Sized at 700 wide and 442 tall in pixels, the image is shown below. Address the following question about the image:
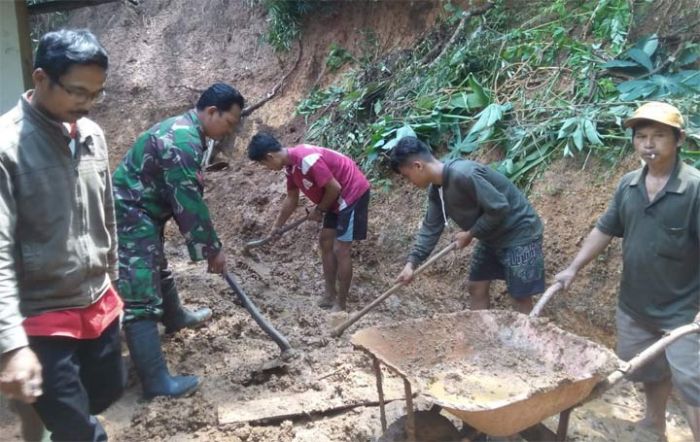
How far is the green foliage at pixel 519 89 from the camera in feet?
16.0

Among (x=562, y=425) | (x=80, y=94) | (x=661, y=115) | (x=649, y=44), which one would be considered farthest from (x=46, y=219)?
(x=649, y=44)

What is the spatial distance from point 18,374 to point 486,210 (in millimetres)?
2607

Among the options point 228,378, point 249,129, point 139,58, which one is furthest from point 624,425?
point 139,58

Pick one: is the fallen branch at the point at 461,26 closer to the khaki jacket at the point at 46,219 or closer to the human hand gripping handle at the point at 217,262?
the human hand gripping handle at the point at 217,262

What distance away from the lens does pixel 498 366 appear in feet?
9.66

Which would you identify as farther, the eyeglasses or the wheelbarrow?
the wheelbarrow

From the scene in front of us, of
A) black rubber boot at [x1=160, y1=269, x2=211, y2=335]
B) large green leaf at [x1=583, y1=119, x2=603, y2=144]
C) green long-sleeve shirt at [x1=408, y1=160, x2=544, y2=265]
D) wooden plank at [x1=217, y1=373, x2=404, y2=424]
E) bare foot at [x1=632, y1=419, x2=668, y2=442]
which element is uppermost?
large green leaf at [x1=583, y1=119, x2=603, y2=144]

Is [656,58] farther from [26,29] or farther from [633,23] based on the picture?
[26,29]

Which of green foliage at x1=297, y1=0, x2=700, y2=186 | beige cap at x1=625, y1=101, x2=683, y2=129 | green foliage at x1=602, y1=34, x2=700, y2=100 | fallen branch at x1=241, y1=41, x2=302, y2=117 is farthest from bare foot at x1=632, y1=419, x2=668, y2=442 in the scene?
fallen branch at x1=241, y1=41, x2=302, y2=117

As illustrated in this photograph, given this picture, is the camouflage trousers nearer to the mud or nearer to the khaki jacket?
the mud

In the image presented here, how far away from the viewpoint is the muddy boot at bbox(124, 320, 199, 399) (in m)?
3.37

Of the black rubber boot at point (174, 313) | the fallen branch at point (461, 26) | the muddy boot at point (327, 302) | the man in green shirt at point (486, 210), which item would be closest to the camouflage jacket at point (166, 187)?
the black rubber boot at point (174, 313)

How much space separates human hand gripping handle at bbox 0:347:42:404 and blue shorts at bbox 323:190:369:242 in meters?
3.05

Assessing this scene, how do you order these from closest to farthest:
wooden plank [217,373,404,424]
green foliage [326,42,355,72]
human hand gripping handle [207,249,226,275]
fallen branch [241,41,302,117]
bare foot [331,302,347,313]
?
wooden plank [217,373,404,424] → human hand gripping handle [207,249,226,275] → bare foot [331,302,347,313] → green foliage [326,42,355,72] → fallen branch [241,41,302,117]
